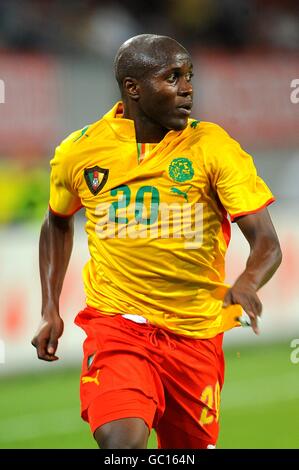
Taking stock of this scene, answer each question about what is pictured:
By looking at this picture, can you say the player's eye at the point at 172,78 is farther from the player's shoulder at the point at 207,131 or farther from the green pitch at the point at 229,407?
the green pitch at the point at 229,407

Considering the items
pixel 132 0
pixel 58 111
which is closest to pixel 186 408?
pixel 58 111

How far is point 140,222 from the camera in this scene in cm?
512

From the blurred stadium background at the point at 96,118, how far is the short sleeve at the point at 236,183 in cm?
360

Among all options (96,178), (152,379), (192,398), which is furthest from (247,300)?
(96,178)

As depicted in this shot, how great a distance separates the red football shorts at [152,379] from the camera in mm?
4832

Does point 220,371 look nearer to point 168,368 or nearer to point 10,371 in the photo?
point 168,368

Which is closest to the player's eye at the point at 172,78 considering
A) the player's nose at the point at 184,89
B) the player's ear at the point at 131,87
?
A: the player's nose at the point at 184,89

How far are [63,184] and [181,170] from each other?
2.25 feet

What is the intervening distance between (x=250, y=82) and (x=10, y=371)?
549 centimetres

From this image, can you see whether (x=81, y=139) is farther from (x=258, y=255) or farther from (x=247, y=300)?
(x=247, y=300)

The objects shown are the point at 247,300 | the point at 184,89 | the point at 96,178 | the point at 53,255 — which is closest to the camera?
the point at 247,300

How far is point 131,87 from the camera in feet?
16.9

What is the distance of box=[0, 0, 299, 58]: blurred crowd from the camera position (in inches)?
517

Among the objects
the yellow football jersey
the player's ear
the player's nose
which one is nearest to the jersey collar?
the yellow football jersey
